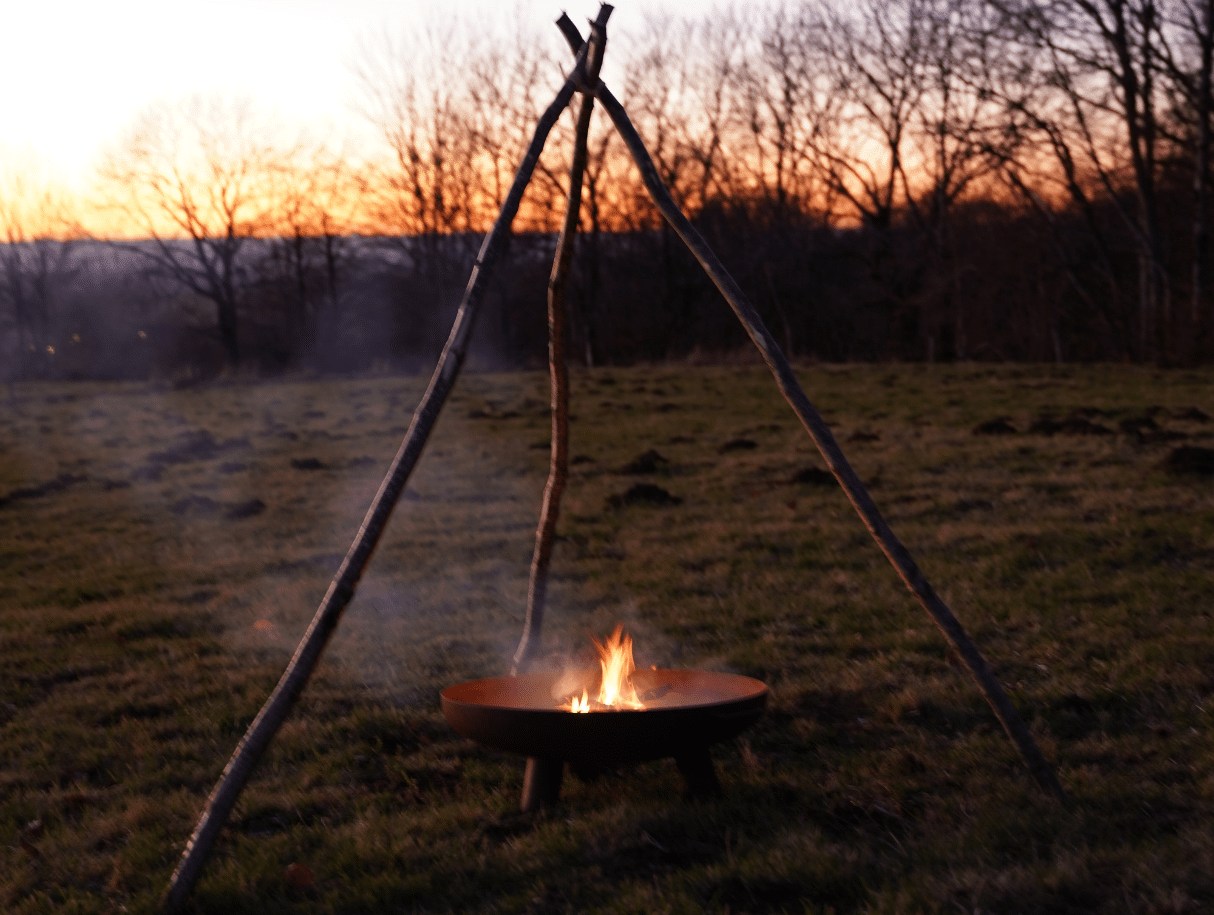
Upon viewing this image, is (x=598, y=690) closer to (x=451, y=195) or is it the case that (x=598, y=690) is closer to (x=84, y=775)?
(x=84, y=775)

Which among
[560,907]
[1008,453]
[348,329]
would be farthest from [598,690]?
[348,329]

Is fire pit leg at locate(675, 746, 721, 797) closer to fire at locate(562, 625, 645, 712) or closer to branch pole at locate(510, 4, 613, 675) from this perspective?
fire at locate(562, 625, 645, 712)

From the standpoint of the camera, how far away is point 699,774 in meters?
3.63

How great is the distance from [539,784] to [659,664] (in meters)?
1.84

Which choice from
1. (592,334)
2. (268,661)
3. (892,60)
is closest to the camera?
(268,661)

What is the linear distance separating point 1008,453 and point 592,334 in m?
28.0

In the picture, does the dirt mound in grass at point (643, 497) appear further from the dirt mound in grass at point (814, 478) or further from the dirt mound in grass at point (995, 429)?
the dirt mound in grass at point (995, 429)

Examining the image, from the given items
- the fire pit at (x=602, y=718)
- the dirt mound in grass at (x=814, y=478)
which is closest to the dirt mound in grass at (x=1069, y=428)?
the dirt mound in grass at (x=814, y=478)

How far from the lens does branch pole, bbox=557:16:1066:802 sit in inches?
134

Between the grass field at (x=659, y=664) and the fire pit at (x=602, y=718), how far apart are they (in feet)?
0.67

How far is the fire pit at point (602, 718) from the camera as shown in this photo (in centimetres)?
321

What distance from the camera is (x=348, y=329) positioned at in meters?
44.7

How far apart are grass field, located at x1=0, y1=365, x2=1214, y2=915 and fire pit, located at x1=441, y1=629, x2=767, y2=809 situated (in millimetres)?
204

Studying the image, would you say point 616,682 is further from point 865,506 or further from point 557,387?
point 557,387
